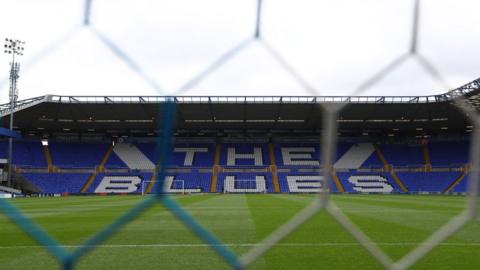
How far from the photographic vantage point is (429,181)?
22.4 metres

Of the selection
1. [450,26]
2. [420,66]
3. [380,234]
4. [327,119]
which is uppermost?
[450,26]

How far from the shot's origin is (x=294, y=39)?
110 centimetres

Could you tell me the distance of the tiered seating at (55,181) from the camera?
2325 centimetres

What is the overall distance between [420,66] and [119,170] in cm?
2193

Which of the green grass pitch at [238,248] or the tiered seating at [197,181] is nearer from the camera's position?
the green grass pitch at [238,248]

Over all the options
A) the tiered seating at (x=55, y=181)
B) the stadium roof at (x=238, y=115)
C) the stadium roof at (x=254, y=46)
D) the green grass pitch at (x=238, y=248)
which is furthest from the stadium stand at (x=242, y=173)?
the stadium roof at (x=254, y=46)

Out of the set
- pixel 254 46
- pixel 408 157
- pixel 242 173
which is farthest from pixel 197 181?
pixel 254 46

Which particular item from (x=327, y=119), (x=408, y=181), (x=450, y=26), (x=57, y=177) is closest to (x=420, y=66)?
(x=450, y=26)

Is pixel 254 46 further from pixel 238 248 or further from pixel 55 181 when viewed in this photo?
pixel 55 181

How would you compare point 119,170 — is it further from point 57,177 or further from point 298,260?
point 298,260

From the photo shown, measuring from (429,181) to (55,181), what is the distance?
18432 millimetres

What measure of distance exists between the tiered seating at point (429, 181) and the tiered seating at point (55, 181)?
603 inches

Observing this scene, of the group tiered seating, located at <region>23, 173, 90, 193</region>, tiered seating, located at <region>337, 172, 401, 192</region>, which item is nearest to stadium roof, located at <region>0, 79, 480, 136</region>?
tiered seating, located at <region>337, 172, 401, 192</region>

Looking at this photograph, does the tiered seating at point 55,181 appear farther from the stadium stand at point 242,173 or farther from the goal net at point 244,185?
the goal net at point 244,185
